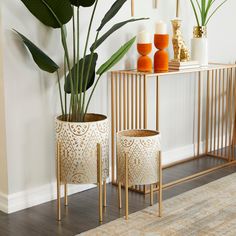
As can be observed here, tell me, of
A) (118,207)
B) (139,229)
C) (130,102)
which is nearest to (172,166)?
(130,102)

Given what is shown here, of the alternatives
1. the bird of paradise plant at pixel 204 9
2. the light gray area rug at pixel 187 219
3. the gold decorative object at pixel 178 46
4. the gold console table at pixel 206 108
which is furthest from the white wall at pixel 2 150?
the bird of paradise plant at pixel 204 9

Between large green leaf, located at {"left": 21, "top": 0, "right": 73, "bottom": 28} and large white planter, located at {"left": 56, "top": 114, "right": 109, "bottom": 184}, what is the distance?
54 cm

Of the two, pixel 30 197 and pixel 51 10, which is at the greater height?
pixel 51 10

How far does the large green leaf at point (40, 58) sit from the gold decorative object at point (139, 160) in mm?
529

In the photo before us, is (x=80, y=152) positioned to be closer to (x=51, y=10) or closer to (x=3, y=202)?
(x=3, y=202)

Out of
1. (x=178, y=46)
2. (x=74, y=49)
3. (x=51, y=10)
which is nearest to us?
(x=51, y=10)

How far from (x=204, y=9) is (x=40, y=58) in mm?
1454

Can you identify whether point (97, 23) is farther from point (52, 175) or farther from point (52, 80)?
point (52, 175)

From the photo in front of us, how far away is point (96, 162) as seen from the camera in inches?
104

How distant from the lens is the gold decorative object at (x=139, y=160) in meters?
2.60

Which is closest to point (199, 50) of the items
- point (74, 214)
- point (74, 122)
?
point (74, 122)

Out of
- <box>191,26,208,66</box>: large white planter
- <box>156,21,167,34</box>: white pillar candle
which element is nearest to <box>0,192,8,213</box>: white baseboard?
<box>156,21,167,34</box>: white pillar candle

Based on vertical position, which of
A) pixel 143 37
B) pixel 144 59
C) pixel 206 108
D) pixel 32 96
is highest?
pixel 143 37

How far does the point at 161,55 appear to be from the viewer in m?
3.10
